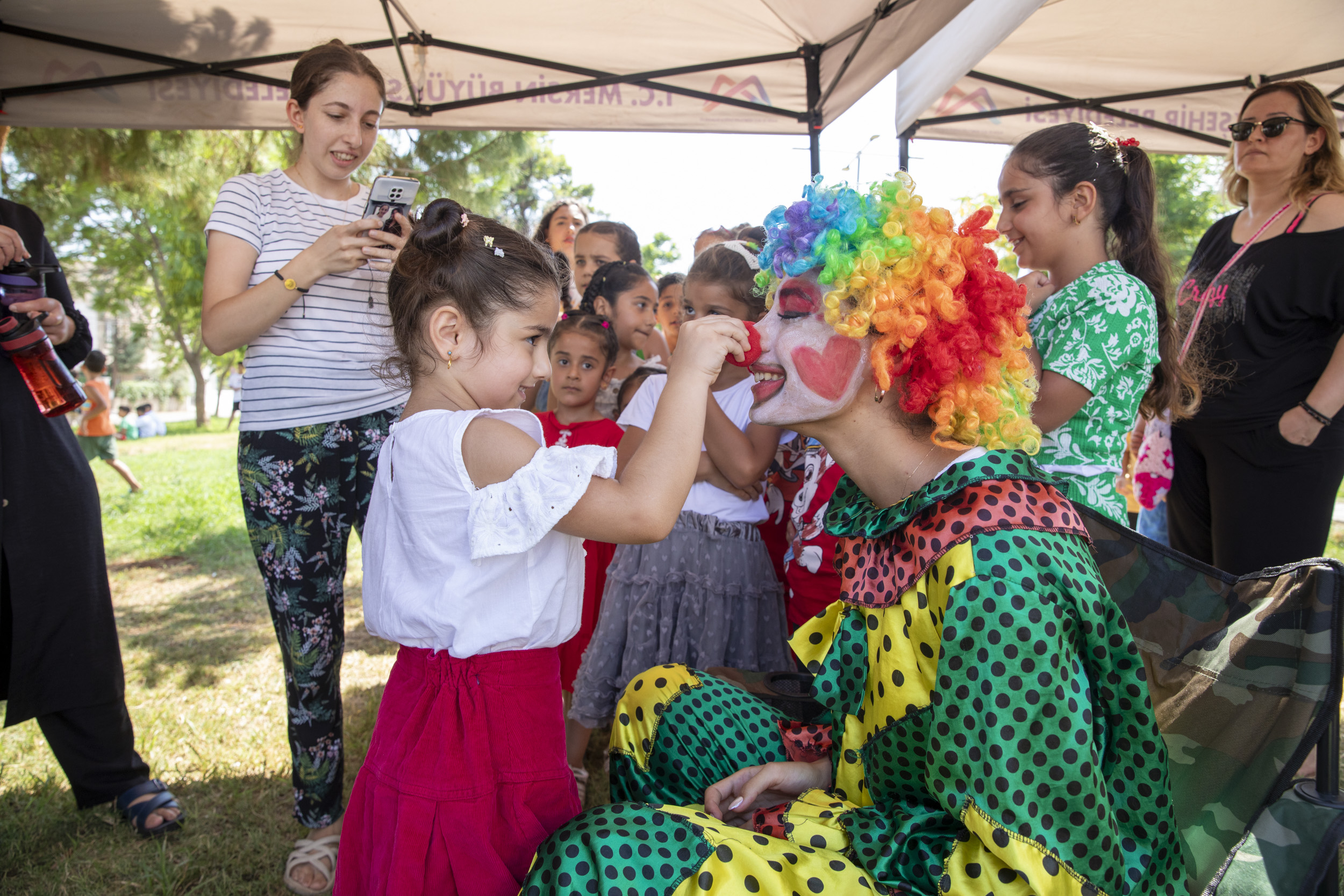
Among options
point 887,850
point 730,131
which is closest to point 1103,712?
point 887,850

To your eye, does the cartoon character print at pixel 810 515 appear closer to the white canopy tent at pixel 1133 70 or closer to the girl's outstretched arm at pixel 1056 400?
the girl's outstretched arm at pixel 1056 400

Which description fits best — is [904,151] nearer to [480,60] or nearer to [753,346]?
[480,60]

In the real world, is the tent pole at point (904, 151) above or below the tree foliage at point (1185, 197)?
below

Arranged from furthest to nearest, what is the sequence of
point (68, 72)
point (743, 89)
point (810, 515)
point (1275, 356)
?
point (743, 89) → point (68, 72) → point (1275, 356) → point (810, 515)

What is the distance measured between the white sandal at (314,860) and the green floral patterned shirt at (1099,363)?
2480 millimetres

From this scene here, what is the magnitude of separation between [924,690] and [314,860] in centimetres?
207

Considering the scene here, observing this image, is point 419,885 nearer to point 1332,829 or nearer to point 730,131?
point 1332,829

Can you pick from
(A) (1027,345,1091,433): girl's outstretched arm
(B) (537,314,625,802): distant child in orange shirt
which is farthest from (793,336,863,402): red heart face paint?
(B) (537,314,625,802): distant child in orange shirt

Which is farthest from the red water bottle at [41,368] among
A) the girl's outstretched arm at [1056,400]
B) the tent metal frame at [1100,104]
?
the tent metal frame at [1100,104]

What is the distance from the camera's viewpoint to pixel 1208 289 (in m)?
3.45

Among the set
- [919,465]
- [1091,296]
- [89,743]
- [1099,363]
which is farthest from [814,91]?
[89,743]

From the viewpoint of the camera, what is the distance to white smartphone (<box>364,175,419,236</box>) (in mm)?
2504

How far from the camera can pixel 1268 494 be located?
3.15 m

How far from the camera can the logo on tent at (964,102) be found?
16.4ft
